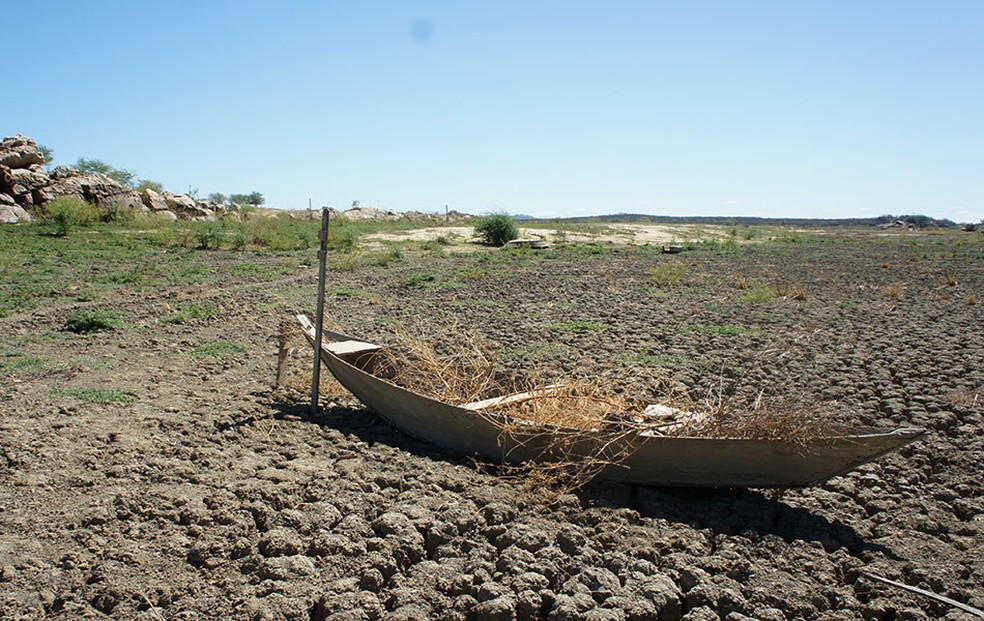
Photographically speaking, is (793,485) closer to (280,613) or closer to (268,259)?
(280,613)

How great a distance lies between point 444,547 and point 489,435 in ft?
3.46

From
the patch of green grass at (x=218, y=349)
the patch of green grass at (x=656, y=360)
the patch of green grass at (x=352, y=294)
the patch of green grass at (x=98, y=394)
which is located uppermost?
the patch of green grass at (x=352, y=294)

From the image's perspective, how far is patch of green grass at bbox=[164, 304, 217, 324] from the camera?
29.8 ft

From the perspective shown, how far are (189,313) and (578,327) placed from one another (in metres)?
5.20

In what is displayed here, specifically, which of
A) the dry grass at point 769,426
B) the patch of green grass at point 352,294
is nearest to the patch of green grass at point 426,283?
the patch of green grass at point 352,294

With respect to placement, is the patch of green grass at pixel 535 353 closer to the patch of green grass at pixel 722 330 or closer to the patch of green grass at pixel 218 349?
the patch of green grass at pixel 722 330

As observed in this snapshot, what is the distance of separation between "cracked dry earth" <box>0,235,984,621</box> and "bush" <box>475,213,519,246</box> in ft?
63.4

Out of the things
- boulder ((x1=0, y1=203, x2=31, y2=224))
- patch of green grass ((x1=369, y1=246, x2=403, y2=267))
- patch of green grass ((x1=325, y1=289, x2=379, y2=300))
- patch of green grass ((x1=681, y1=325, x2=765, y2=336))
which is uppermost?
boulder ((x1=0, y1=203, x2=31, y2=224))

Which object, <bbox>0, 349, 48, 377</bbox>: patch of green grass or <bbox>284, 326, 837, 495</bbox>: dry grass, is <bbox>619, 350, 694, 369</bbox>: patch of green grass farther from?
→ <bbox>0, 349, 48, 377</bbox>: patch of green grass

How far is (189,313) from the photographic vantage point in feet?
31.0

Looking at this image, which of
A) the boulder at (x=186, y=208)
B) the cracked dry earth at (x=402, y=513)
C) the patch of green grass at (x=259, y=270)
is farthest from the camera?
the boulder at (x=186, y=208)

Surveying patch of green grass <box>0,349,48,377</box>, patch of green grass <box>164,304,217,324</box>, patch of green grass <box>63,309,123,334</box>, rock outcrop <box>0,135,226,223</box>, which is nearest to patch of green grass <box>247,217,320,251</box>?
rock outcrop <box>0,135,226,223</box>

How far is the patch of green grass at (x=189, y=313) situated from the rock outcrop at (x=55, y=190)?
56.5 feet

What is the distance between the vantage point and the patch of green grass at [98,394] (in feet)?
18.1
